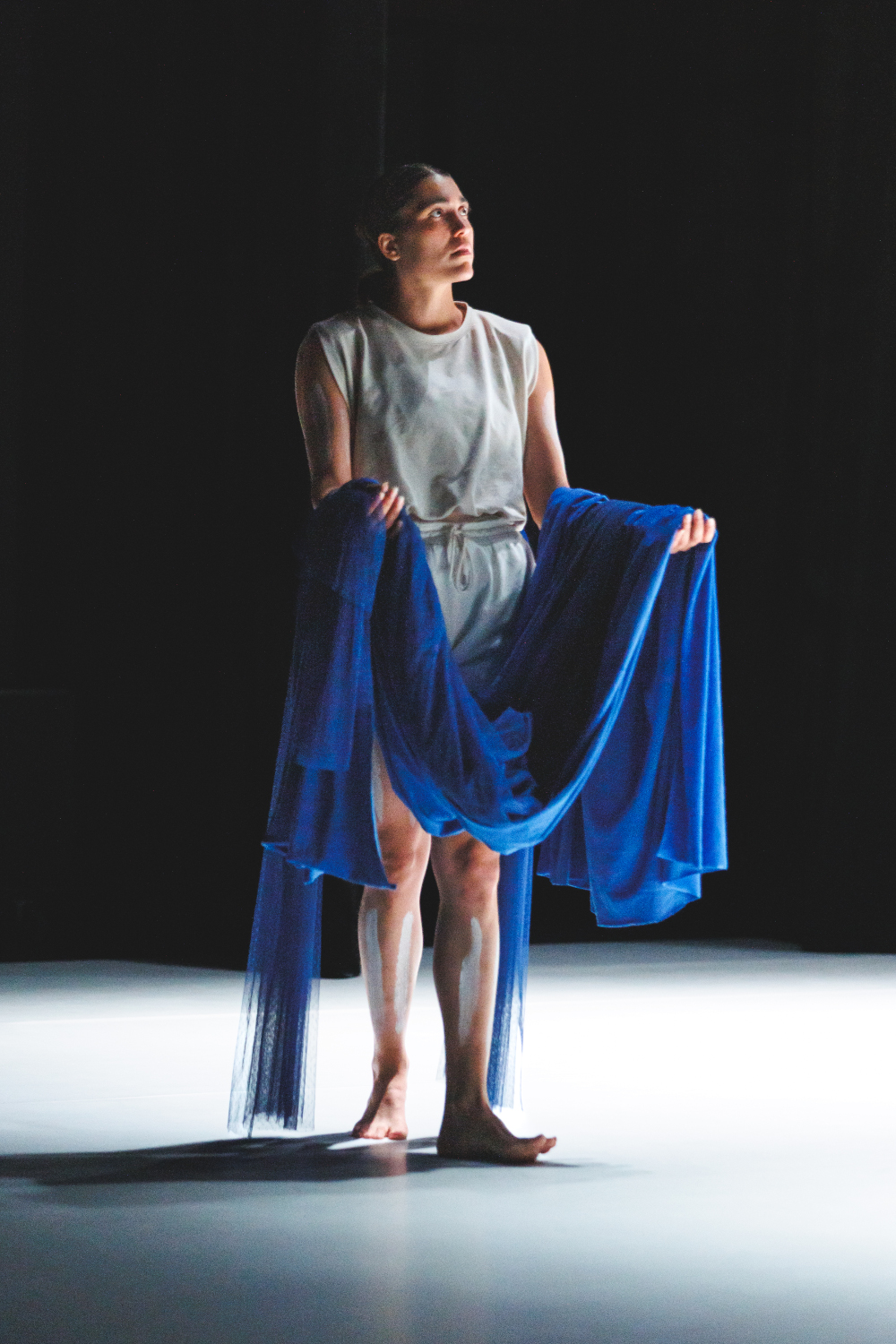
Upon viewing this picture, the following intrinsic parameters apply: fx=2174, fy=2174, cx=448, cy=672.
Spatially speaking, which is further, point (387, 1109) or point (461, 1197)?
point (387, 1109)

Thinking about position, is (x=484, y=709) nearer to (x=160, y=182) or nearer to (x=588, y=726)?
(x=588, y=726)

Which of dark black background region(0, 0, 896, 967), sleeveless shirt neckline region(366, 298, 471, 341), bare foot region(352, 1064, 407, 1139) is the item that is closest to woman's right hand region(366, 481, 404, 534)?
sleeveless shirt neckline region(366, 298, 471, 341)

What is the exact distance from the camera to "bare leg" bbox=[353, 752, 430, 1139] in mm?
3094

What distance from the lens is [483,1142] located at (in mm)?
2949

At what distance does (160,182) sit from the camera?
209 inches

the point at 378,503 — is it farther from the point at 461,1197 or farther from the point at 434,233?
the point at 461,1197

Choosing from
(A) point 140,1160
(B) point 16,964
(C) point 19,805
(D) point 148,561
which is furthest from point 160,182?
(A) point 140,1160

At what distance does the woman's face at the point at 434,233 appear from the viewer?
3111 mm

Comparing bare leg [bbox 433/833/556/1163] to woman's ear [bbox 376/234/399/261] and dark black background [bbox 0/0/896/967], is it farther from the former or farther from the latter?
dark black background [bbox 0/0/896/967]

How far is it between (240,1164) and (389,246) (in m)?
1.31

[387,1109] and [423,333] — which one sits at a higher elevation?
[423,333]

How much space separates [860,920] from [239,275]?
235 centimetres

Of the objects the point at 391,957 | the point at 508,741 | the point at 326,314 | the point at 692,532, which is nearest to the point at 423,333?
the point at 692,532

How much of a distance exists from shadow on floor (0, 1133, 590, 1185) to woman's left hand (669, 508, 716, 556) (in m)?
0.87
